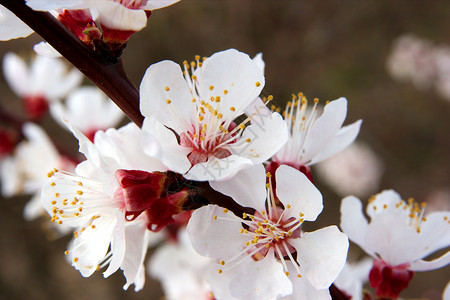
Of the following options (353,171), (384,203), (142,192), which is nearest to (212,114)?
(142,192)

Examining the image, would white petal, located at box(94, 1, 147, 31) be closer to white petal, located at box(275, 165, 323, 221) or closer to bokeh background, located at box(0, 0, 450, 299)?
white petal, located at box(275, 165, 323, 221)

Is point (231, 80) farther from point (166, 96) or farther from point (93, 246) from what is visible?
point (93, 246)

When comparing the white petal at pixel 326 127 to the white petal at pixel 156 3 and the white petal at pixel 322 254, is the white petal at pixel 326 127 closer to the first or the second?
the white petal at pixel 322 254

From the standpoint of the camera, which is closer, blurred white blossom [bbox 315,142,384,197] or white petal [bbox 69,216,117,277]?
white petal [bbox 69,216,117,277]

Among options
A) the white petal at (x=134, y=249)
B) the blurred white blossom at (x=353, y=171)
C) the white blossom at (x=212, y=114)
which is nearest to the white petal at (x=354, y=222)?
the white blossom at (x=212, y=114)

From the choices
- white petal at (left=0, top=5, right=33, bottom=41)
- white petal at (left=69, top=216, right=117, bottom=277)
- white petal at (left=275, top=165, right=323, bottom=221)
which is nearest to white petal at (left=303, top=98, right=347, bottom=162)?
white petal at (left=275, top=165, right=323, bottom=221)

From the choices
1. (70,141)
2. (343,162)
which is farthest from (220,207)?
(70,141)

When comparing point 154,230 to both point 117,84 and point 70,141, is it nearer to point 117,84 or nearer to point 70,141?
point 117,84
